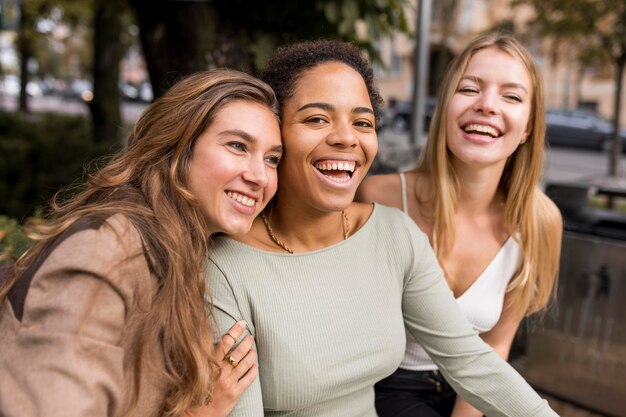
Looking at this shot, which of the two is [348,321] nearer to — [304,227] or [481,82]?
[304,227]

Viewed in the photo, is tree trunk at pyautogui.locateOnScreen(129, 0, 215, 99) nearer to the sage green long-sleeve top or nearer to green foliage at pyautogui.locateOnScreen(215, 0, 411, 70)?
green foliage at pyautogui.locateOnScreen(215, 0, 411, 70)

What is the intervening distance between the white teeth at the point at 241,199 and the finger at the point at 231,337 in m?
0.32

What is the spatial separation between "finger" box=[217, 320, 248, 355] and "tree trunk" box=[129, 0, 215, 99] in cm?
193

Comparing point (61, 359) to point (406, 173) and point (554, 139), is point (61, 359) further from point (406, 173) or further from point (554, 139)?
point (554, 139)

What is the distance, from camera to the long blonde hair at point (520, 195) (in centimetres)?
237

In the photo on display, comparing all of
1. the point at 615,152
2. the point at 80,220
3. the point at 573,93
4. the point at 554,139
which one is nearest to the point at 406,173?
the point at 80,220

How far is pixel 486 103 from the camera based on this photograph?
88.7 inches

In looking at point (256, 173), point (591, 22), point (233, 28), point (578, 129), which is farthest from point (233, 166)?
point (578, 129)

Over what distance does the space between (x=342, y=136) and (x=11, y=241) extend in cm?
170

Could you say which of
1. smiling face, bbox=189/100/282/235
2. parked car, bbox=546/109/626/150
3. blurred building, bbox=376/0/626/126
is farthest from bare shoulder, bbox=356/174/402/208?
blurred building, bbox=376/0/626/126

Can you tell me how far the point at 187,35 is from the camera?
3305mm

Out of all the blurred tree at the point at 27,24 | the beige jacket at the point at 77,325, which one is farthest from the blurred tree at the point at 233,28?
the blurred tree at the point at 27,24

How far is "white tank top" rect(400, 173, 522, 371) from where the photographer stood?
2.32 meters

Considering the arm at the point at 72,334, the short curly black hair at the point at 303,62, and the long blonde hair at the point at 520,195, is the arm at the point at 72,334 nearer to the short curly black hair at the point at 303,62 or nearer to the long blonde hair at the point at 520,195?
the short curly black hair at the point at 303,62
